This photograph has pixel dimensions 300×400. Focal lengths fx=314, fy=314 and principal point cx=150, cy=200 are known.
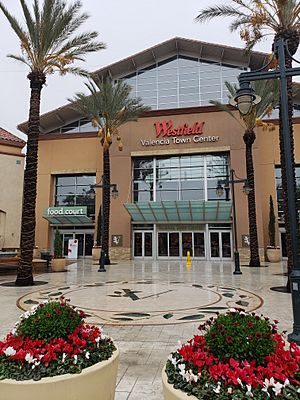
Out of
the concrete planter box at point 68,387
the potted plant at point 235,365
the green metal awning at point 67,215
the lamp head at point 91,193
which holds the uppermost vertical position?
the lamp head at point 91,193

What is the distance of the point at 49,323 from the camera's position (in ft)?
9.87

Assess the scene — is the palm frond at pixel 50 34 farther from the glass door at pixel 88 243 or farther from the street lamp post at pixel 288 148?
the glass door at pixel 88 243

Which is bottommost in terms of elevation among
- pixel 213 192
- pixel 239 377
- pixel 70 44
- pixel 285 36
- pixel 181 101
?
pixel 239 377

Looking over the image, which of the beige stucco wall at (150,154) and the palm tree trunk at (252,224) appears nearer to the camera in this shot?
the palm tree trunk at (252,224)

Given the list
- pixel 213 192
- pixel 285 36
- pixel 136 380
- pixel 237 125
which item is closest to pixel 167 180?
pixel 213 192

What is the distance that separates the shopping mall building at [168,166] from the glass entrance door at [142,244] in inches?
3.5

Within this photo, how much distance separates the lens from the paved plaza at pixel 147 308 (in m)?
4.38

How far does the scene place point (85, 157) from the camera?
30.9 m

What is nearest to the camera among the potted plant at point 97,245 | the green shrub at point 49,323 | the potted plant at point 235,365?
the potted plant at point 235,365

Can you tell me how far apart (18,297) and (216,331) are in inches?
344

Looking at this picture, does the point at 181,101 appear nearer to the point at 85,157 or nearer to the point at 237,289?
the point at 85,157

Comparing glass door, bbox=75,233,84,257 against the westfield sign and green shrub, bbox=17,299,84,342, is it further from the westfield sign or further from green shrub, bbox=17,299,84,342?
green shrub, bbox=17,299,84,342

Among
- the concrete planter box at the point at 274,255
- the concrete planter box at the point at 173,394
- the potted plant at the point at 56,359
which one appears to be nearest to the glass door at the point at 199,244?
the concrete planter box at the point at 274,255

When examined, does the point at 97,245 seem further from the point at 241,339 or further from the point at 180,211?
the point at 241,339
